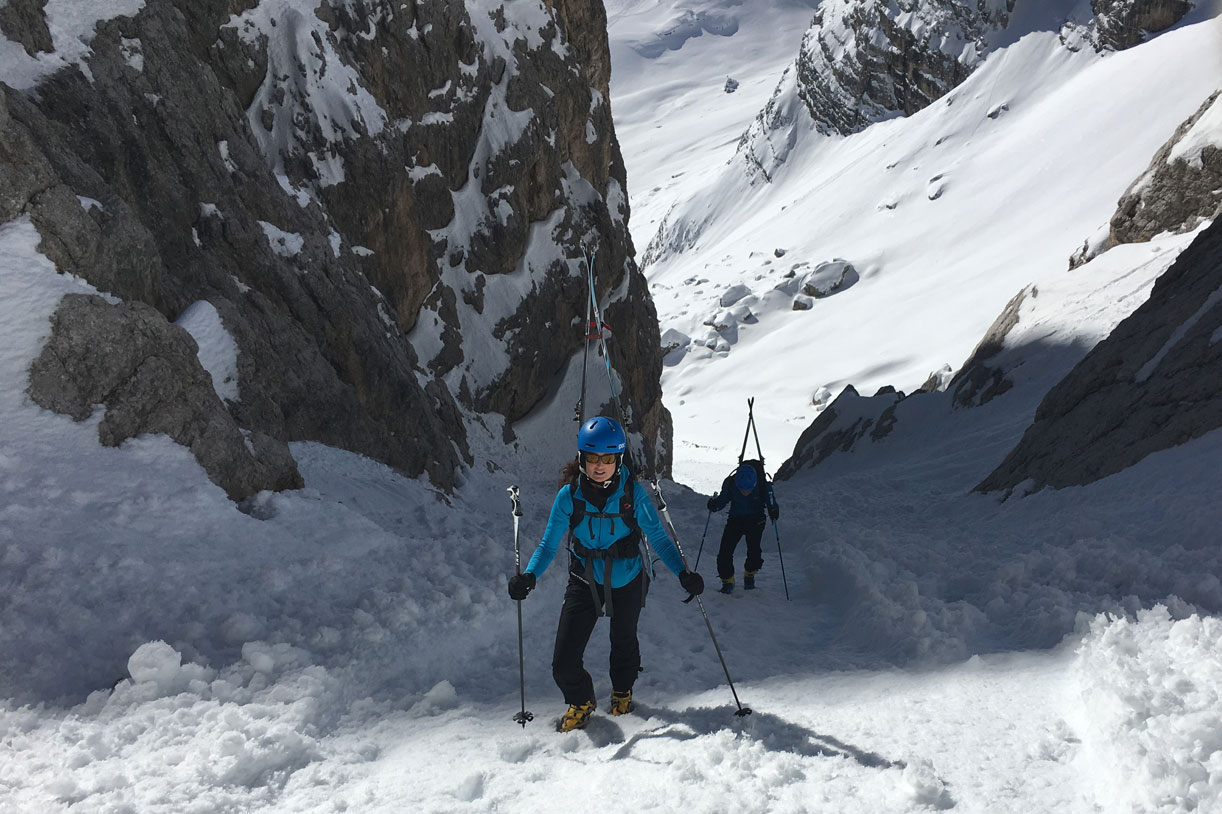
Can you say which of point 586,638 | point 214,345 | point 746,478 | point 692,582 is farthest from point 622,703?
point 214,345

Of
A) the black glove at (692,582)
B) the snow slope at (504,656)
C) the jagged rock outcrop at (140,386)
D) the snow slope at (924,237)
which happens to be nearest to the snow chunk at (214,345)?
the snow slope at (504,656)

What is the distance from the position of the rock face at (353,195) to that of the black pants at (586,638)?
4585mm

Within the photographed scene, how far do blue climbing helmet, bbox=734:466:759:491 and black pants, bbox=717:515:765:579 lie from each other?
434 millimetres

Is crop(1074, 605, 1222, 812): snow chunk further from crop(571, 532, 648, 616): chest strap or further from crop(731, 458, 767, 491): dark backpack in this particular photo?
crop(731, 458, 767, 491): dark backpack

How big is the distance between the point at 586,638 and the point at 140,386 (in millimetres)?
4937

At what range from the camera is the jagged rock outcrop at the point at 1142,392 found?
11.0 m

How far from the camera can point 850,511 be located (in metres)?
17.8

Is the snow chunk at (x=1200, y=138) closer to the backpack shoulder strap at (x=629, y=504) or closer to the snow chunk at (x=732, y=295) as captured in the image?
the backpack shoulder strap at (x=629, y=504)

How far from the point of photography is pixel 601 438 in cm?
541

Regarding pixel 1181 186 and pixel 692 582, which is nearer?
pixel 692 582

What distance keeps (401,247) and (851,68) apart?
150 meters

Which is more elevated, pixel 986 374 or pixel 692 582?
pixel 692 582

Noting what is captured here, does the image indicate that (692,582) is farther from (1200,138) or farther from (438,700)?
(1200,138)

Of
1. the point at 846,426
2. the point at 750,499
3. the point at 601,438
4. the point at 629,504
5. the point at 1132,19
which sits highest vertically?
the point at 1132,19
